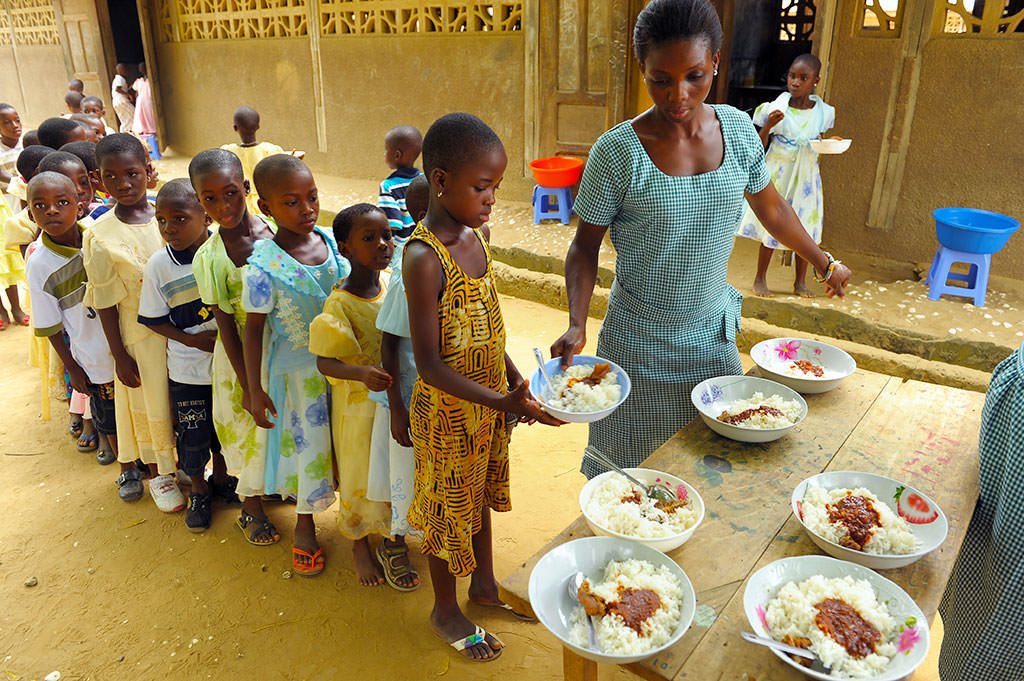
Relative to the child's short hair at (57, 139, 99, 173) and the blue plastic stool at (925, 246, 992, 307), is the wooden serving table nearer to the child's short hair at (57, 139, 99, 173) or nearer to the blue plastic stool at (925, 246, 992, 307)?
the blue plastic stool at (925, 246, 992, 307)

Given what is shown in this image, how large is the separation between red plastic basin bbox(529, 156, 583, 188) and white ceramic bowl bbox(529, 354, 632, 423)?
14.3 ft

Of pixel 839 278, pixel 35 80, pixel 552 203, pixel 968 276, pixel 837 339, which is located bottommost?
pixel 837 339

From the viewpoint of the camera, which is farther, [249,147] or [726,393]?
[249,147]

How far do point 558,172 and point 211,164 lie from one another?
4.05 metres

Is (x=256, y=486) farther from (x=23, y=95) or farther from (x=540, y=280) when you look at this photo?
(x=23, y=95)

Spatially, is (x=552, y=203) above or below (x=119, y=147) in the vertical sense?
below

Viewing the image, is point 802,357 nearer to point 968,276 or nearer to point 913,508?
point 913,508

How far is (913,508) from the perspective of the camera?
160 cm

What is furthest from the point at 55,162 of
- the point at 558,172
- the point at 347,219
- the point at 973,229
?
the point at 973,229

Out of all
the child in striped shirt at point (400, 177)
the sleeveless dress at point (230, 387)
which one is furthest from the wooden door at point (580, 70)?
the sleeveless dress at point (230, 387)

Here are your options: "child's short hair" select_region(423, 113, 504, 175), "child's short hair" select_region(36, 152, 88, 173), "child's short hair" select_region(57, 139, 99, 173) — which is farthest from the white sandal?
"child's short hair" select_region(57, 139, 99, 173)

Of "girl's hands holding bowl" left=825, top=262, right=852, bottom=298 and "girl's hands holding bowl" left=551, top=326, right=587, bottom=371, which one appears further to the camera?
"girl's hands holding bowl" left=825, top=262, right=852, bottom=298

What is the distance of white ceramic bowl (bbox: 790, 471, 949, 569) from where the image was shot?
4.67ft

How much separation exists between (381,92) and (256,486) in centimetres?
616
